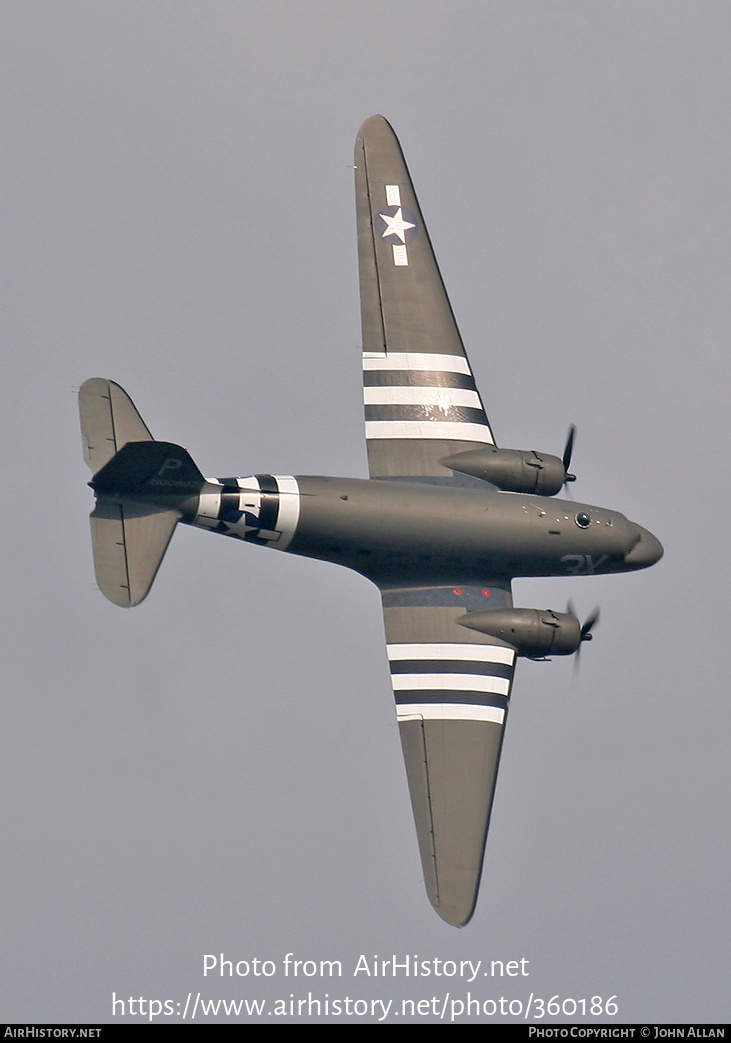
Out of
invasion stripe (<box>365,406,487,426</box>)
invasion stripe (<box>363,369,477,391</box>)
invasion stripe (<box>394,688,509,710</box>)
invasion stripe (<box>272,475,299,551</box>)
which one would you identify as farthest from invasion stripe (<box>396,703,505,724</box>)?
invasion stripe (<box>363,369,477,391</box>)

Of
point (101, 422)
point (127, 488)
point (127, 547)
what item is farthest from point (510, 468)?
point (101, 422)

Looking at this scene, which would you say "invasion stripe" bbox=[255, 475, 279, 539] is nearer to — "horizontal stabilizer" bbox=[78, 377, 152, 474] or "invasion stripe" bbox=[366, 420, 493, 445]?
"horizontal stabilizer" bbox=[78, 377, 152, 474]

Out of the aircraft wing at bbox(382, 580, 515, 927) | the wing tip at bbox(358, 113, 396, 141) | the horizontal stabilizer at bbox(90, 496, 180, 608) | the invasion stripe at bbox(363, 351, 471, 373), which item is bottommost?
the aircraft wing at bbox(382, 580, 515, 927)

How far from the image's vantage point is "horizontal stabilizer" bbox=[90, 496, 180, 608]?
6588cm

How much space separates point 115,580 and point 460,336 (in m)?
16.7

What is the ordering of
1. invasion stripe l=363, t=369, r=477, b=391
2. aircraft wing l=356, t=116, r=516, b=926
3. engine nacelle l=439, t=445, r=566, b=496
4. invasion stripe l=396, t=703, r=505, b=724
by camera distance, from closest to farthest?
aircraft wing l=356, t=116, r=516, b=926 < invasion stripe l=396, t=703, r=505, b=724 < engine nacelle l=439, t=445, r=566, b=496 < invasion stripe l=363, t=369, r=477, b=391

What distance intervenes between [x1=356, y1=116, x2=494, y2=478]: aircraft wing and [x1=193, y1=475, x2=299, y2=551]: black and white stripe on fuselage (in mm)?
4296

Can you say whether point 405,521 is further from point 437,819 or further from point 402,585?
point 437,819

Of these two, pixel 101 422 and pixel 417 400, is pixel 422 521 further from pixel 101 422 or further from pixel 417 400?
Answer: pixel 101 422

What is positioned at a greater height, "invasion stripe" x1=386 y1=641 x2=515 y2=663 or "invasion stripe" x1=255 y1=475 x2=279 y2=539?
"invasion stripe" x1=255 y1=475 x2=279 y2=539

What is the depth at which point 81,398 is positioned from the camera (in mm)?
67438

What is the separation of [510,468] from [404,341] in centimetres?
605

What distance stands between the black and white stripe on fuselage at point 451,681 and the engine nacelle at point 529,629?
0.53 m
